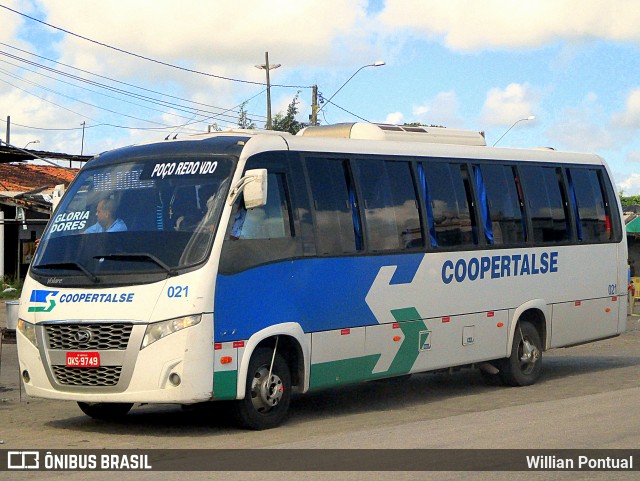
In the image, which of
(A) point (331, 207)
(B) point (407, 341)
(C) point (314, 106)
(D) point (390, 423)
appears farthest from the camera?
(C) point (314, 106)

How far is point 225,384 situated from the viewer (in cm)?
1035

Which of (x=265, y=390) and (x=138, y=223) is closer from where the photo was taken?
(x=138, y=223)

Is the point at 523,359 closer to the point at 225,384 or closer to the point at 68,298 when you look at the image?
the point at 225,384

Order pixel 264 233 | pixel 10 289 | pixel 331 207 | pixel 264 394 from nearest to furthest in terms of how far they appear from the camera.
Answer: pixel 264 394, pixel 264 233, pixel 331 207, pixel 10 289

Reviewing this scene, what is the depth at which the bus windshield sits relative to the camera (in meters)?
10.5

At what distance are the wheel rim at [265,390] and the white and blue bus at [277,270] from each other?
0.06ft

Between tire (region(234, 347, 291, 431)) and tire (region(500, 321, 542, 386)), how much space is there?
14.8ft

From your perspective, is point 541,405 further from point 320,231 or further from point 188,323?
point 188,323

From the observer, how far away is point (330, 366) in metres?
11.6

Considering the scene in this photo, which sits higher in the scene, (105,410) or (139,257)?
(139,257)

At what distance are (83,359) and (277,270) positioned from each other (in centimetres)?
213

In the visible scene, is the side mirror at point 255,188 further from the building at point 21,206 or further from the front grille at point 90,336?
the building at point 21,206

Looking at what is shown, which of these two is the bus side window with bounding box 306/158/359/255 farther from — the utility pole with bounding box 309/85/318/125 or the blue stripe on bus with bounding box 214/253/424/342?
the utility pole with bounding box 309/85/318/125

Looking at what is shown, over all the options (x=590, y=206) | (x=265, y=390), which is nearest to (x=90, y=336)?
(x=265, y=390)
